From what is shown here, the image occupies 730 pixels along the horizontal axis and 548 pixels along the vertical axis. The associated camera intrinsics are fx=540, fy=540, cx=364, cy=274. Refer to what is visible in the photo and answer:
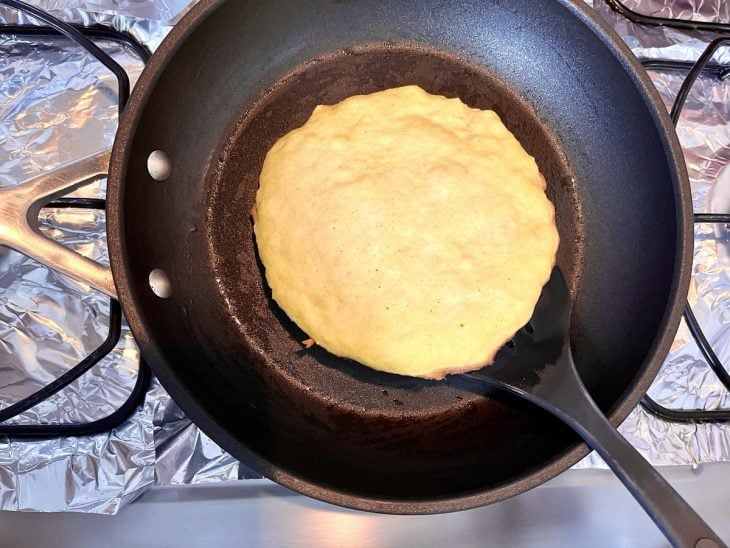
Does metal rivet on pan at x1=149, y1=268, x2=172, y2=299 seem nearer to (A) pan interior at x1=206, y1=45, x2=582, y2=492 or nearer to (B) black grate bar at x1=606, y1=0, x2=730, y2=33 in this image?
(A) pan interior at x1=206, y1=45, x2=582, y2=492

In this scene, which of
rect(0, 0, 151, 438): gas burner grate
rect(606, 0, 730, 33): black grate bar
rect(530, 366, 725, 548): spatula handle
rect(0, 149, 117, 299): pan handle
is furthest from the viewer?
rect(606, 0, 730, 33): black grate bar

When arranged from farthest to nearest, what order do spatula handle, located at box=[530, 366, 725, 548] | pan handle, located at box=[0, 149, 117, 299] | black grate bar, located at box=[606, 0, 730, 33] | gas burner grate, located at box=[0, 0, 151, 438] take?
black grate bar, located at box=[606, 0, 730, 33] < gas burner grate, located at box=[0, 0, 151, 438] < pan handle, located at box=[0, 149, 117, 299] < spatula handle, located at box=[530, 366, 725, 548]

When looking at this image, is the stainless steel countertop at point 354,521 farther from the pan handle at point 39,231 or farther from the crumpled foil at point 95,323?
the pan handle at point 39,231

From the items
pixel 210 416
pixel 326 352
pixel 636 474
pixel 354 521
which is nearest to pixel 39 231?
pixel 210 416

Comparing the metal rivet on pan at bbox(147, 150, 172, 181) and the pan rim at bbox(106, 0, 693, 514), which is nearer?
the pan rim at bbox(106, 0, 693, 514)

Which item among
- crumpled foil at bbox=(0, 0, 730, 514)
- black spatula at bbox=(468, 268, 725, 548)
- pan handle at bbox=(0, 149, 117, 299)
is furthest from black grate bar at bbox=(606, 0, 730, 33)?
pan handle at bbox=(0, 149, 117, 299)
